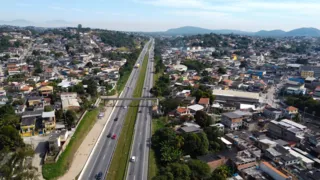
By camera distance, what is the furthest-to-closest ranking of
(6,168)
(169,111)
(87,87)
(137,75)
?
(137,75)
(87,87)
(169,111)
(6,168)

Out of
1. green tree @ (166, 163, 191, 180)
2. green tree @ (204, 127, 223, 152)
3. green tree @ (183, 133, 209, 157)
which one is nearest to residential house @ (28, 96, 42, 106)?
green tree @ (183, 133, 209, 157)

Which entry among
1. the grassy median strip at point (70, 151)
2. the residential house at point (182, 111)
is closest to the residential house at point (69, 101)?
the grassy median strip at point (70, 151)

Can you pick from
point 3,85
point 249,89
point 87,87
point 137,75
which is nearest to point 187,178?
point 87,87

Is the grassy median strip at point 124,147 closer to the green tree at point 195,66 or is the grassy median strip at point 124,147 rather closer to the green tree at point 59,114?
the green tree at point 59,114

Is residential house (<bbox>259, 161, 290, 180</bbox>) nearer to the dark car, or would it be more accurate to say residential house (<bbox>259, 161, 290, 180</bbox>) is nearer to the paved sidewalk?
the dark car

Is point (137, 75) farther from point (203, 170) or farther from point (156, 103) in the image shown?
point (203, 170)

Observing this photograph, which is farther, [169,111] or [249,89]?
[249,89]
